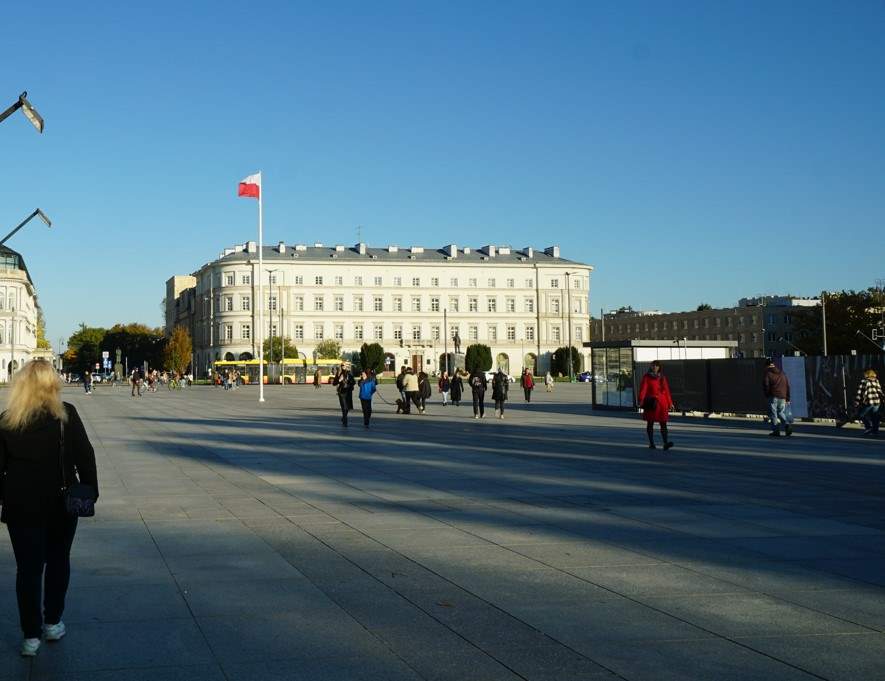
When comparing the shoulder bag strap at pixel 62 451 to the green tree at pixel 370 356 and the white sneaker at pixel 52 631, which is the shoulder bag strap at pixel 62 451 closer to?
the white sneaker at pixel 52 631

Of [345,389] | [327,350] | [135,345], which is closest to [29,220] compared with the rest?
[345,389]

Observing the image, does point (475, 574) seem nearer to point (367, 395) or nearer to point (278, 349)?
point (367, 395)

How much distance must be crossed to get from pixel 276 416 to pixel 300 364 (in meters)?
75.8

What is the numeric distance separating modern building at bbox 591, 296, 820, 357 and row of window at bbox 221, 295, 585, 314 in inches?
318

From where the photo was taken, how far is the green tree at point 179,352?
439 ft

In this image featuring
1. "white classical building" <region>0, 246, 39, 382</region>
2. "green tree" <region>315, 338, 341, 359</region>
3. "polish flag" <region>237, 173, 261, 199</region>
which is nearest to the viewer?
"polish flag" <region>237, 173, 261, 199</region>

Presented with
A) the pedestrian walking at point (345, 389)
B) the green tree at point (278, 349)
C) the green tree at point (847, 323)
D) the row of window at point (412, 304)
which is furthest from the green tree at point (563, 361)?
the pedestrian walking at point (345, 389)

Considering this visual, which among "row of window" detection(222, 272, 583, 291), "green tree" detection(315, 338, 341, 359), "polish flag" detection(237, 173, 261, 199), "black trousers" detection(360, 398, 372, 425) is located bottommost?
"black trousers" detection(360, 398, 372, 425)

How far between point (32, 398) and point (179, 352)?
13259cm

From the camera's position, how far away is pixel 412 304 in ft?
457

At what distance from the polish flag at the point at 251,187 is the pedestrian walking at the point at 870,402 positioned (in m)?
38.9

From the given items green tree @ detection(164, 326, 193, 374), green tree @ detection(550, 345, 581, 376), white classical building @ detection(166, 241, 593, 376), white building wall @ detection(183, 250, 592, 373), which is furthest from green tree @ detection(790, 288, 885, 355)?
green tree @ detection(164, 326, 193, 374)

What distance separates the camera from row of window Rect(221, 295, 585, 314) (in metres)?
136

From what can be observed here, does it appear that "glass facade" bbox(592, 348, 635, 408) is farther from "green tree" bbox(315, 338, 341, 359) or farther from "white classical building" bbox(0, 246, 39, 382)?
"white classical building" bbox(0, 246, 39, 382)
